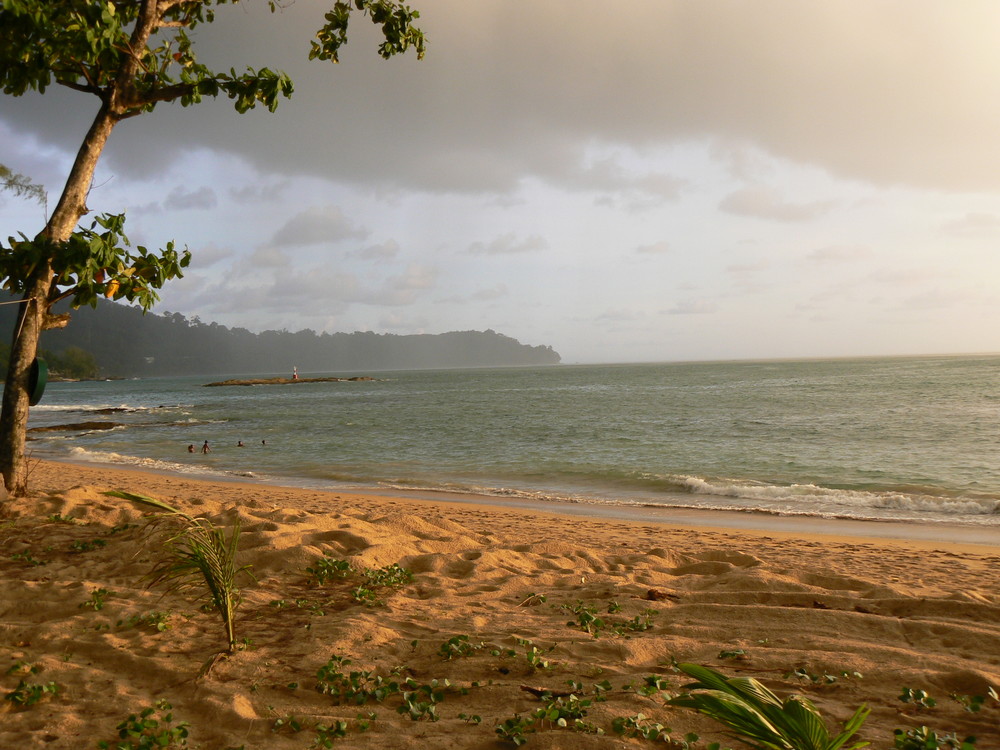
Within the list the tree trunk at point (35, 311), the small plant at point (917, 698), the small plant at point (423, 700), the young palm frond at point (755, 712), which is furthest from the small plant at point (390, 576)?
the tree trunk at point (35, 311)

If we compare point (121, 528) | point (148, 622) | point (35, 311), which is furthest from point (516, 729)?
point (35, 311)

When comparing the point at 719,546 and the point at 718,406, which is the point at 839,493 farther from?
the point at 718,406

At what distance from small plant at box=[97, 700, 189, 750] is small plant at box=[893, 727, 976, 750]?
3414 mm

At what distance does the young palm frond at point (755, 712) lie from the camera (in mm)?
1729

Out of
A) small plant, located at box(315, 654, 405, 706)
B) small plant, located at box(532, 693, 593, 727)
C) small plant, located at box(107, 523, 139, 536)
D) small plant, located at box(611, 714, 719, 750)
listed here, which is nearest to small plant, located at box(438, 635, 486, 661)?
small plant, located at box(315, 654, 405, 706)

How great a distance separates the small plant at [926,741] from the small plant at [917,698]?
0.34 m

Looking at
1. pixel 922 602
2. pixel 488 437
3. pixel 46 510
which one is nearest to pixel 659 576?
pixel 922 602

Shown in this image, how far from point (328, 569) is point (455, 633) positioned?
1.84 metres

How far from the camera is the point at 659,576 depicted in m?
6.22

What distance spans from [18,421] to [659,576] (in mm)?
7540

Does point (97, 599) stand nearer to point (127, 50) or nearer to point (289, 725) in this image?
point (289, 725)

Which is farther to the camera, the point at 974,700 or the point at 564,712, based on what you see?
the point at 974,700

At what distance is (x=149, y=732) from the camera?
9.43 feet

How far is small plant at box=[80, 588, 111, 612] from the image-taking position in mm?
4371
